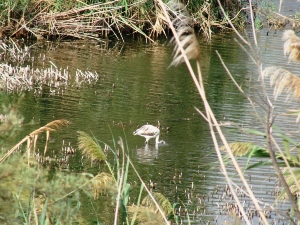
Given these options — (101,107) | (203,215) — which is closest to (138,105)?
(101,107)

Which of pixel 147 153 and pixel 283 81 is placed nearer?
pixel 283 81

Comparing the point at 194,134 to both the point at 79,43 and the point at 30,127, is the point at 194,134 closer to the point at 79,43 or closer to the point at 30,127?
the point at 30,127

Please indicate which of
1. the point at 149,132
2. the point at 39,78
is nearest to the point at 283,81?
the point at 149,132

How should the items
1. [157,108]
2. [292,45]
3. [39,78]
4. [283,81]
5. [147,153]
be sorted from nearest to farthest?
[292,45]
[283,81]
[147,153]
[157,108]
[39,78]

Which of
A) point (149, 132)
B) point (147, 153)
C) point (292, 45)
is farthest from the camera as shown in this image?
point (149, 132)

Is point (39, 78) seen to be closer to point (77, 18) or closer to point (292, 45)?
point (77, 18)

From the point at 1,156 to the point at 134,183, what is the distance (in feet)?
13.6

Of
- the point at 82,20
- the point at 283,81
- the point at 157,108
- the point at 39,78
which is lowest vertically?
the point at 157,108

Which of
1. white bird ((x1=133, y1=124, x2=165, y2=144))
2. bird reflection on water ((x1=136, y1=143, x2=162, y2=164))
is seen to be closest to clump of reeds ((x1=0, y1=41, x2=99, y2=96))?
white bird ((x1=133, y1=124, x2=165, y2=144))

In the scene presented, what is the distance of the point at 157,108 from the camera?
1289 centimetres

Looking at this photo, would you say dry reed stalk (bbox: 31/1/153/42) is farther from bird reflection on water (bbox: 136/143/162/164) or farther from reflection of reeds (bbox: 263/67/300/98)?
reflection of reeds (bbox: 263/67/300/98)

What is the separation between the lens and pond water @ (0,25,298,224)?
8.88 meters

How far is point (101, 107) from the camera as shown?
12578 mm

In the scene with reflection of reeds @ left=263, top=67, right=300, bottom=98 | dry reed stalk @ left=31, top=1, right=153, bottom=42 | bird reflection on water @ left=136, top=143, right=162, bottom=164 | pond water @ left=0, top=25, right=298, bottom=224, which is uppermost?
reflection of reeds @ left=263, top=67, right=300, bottom=98
